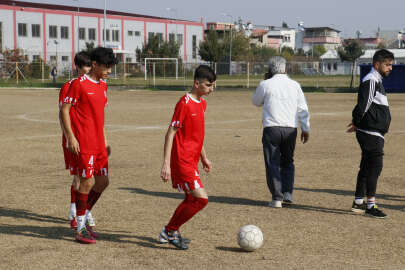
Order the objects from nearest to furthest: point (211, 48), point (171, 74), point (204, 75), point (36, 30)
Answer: point (204, 75)
point (171, 74)
point (36, 30)
point (211, 48)

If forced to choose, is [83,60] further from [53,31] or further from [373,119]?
[53,31]

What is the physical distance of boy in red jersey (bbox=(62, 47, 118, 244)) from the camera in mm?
5699

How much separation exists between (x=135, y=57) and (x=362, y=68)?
53.1 m

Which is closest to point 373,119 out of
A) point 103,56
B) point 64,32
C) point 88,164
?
point 103,56

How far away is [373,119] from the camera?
22.8 feet

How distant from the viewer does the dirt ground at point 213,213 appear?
214 inches

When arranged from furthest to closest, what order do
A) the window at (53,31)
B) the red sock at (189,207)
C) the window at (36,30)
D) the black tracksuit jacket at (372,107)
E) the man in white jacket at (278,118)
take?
1. the window at (53,31)
2. the window at (36,30)
3. the man in white jacket at (278,118)
4. the black tracksuit jacket at (372,107)
5. the red sock at (189,207)

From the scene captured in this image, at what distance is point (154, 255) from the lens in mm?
5512

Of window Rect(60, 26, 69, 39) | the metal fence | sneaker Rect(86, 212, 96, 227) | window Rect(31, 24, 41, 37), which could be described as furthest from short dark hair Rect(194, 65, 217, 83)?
window Rect(60, 26, 69, 39)

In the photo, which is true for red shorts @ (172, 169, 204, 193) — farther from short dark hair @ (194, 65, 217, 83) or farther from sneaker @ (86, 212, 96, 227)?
sneaker @ (86, 212, 96, 227)

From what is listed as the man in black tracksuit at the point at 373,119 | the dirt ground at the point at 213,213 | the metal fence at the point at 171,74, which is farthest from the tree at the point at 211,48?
the man in black tracksuit at the point at 373,119

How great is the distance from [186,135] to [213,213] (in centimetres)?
195

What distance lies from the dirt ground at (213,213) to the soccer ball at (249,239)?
8cm

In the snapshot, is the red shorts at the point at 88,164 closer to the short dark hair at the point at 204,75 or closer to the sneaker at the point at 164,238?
the sneaker at the point at 164,238
